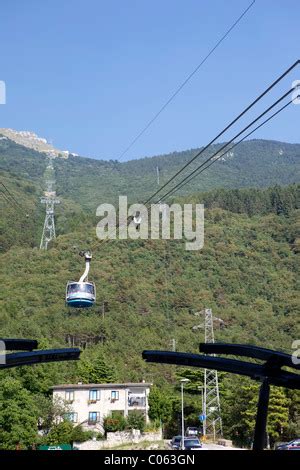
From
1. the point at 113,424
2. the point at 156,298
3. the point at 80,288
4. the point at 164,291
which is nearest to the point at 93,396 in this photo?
the point at 113,424

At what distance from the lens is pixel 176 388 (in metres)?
46.2

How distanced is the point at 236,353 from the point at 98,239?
73675 millimetres

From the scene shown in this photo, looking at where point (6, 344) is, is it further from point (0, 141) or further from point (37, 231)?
point (0, 141)

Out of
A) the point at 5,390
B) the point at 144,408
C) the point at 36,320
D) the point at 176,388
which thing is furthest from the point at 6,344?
the point at 36,320

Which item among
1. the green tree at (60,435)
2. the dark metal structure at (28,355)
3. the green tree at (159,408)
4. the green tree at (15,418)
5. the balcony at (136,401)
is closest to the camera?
the dark metal structure at (28,355)

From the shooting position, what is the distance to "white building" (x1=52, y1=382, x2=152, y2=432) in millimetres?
40031

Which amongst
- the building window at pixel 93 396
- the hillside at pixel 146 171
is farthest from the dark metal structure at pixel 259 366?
the hillside at pixel 146 171

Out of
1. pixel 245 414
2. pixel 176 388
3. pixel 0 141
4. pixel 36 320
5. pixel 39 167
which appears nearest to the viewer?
pixel 245 414

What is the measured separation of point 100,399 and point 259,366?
1482 inches

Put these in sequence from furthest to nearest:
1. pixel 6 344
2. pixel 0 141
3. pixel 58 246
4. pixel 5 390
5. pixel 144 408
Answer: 1. pixel 0 141
2. pixel 58 246
3. pixel 144 408
4. pixel 5 390
5. pixel 6 344

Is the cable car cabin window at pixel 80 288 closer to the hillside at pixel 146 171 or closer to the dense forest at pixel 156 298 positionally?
the dense forest at pixel 156 298

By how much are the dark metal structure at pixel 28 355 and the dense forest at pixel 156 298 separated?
22786 millimetres

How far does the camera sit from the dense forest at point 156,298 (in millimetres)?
36291

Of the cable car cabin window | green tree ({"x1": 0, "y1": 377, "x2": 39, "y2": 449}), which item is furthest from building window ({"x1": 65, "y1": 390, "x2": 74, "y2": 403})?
the cable car cabin window
